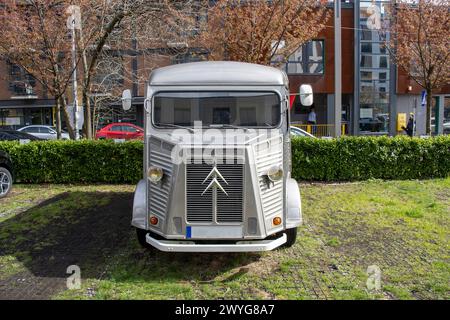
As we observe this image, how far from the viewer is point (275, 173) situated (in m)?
4.83

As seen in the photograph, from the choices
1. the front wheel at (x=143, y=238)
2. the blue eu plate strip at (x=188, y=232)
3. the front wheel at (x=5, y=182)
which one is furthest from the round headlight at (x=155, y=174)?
the front wheel at (x=5, y=182)

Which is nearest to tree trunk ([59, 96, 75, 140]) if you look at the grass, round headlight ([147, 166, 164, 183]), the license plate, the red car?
the grass

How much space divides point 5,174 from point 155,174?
5845mm

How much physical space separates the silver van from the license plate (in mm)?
12

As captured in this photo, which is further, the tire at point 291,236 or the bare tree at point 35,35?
the bare tree at point 35,35

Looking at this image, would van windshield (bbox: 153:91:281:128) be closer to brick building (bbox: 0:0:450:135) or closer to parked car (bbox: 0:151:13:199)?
parked car (bbox: 0:151:13:199)

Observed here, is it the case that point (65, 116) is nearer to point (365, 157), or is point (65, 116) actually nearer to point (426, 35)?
A: point (365, 157)

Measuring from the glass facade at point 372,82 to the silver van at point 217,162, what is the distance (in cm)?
2130

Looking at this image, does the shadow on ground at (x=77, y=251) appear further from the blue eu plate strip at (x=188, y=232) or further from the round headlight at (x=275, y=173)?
the round headlight at (x=275, y=173)

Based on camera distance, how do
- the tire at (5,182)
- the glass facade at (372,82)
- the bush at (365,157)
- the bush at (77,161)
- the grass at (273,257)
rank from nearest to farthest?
the grass at (273,257) < the tire at (5,182) < the bush at (77,161) < the bush at (365,157) < the glass facade at (372,82)

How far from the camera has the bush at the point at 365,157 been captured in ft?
33.2

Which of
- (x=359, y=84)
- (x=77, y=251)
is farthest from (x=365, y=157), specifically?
(x=359, y=84)

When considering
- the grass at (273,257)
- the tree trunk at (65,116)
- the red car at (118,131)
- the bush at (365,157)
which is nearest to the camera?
the grass at (273,257)

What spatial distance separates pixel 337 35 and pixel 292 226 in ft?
31.5
